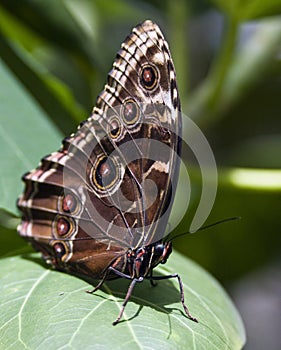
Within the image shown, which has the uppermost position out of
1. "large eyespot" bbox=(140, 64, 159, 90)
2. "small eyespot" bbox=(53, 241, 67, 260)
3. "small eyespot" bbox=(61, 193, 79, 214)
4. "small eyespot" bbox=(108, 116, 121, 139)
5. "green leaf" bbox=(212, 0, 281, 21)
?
"green leaf" bbox=(212, 0, 281, 21)

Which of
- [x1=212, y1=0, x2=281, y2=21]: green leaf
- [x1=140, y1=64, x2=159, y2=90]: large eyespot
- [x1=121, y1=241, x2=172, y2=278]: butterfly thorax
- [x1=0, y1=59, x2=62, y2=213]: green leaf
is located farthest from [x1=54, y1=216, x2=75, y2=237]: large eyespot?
[x1=212, y1=0, x2=281, y2=21]: green leaf

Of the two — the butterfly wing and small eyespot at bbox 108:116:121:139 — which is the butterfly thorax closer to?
the butterfly wing

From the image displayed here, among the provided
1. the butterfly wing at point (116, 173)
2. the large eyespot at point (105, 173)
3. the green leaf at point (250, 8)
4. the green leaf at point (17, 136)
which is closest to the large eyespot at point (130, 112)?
the butterfly wing at point (116, 173)

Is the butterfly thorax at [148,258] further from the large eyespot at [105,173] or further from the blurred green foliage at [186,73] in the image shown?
the blurred green foliage at [186,73]

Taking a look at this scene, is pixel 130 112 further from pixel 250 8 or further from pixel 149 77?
pixel 250 8

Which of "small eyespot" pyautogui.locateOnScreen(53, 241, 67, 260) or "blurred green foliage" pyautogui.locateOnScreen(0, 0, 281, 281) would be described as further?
"blurred green foliage" pyautogui.locateOnScreen(0, 0, 281, 281)

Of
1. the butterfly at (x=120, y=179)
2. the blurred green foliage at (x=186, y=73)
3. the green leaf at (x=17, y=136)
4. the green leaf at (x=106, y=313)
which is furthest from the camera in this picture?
the blurred green foliage at (x=186, y=73)

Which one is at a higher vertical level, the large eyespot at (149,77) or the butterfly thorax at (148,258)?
the large eyespot at (149,77)

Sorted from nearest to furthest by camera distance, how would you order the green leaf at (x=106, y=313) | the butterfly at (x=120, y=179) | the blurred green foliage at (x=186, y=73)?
the green leaf at (x=106, y=313), the butterfly at (x=120, y=179), the blurred green foliage at (x=186, y=73)
